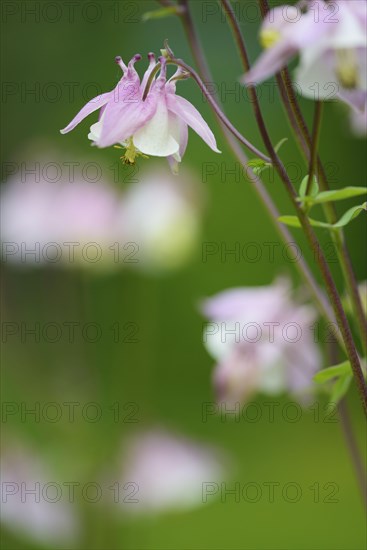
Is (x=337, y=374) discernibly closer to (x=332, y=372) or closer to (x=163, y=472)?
(x=332, y=372)

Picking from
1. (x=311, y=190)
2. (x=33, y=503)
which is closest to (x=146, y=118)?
(x=311, y=190)

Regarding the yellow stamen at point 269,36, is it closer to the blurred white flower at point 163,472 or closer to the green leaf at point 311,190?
the green leaf at point 311,190

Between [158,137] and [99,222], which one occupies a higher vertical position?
[99,222]

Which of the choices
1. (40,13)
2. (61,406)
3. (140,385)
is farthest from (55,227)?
(40,13)

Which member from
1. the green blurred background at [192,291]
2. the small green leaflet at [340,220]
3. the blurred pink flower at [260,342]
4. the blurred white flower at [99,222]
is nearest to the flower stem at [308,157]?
the small green leaflet at [340,220]

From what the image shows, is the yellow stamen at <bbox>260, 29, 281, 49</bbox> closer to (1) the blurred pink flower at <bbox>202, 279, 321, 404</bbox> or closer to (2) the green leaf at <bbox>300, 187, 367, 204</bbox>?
(2) the green leaf at <bbox>300, 187, 367, 204</bbox>
